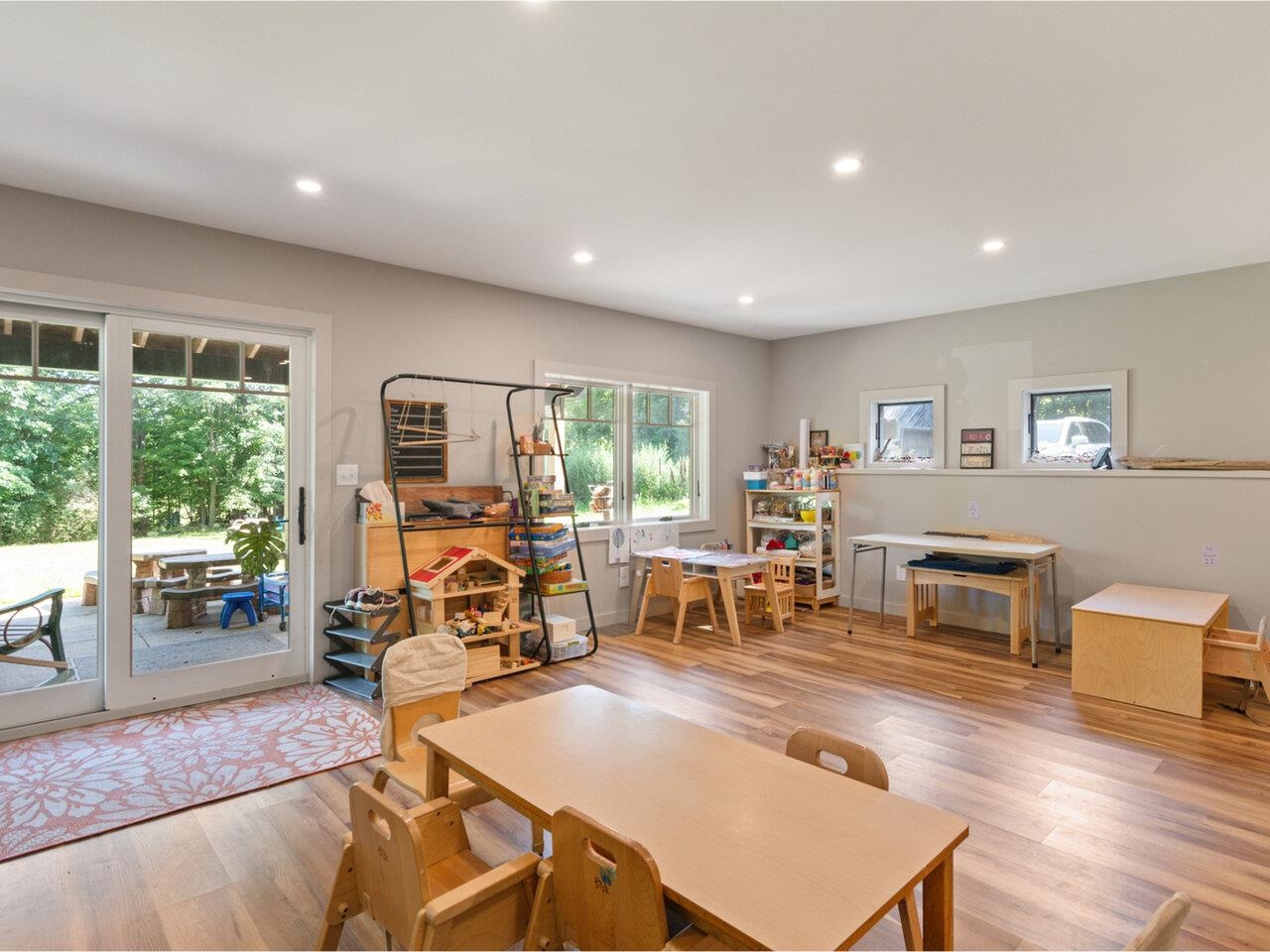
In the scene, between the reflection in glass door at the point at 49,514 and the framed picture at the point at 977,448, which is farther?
the framed picture at the point at 977,448

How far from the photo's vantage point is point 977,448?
18.5 feet

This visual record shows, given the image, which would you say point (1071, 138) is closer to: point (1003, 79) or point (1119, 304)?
point (1003, 79)

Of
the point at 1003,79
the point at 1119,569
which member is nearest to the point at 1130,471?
the point at 1119,569

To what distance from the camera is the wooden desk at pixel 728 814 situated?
1.15 m

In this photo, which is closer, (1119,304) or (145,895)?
(145,895)

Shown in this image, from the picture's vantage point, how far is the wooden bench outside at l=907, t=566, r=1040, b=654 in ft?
15.5

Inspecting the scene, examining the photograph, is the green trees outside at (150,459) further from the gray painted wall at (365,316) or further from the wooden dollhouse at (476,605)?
the wooden dollhouse at (476,605)

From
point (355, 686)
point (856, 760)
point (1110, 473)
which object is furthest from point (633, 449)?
point (856, 760)

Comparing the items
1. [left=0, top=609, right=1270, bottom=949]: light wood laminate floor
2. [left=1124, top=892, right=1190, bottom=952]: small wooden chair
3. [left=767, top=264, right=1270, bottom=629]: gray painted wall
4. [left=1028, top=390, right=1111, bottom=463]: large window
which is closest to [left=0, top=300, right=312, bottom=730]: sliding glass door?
[left=0, top=609, right=1270, bottom=949]: light wood laminate floor

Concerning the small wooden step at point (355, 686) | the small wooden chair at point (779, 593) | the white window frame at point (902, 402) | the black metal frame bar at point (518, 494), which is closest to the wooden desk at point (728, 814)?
the small wooden step at point (355, 686)

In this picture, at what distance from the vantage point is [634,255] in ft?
14.0

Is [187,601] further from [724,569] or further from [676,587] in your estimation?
[724,569]

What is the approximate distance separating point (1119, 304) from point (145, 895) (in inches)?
247

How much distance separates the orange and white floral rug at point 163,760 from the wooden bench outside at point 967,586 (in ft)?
12.9
